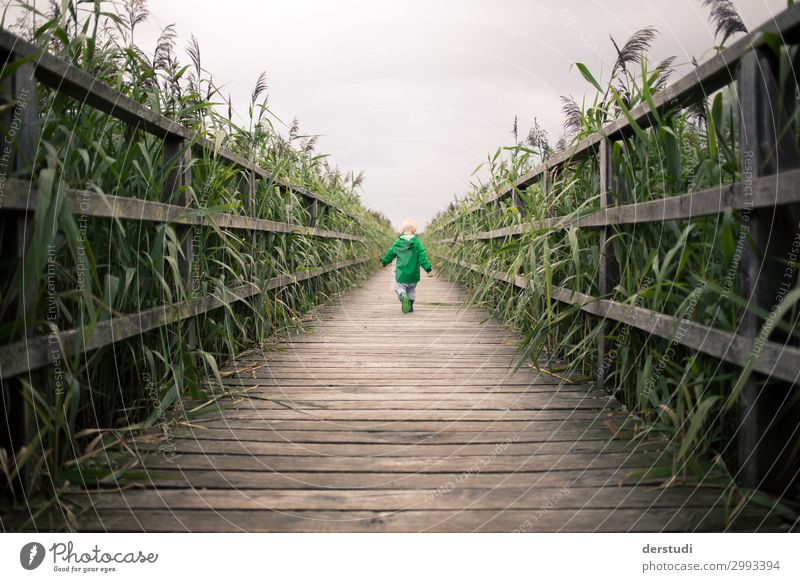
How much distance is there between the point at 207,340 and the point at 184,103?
1.18 metres

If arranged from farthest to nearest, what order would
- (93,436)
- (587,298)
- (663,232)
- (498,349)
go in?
(498,349) → (587,298) → (663,232) → (93,436)

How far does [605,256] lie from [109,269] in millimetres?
2017

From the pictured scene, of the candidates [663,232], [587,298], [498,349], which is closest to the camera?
[663,232]

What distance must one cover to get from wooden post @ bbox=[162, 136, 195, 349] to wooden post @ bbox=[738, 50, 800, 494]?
205 cm

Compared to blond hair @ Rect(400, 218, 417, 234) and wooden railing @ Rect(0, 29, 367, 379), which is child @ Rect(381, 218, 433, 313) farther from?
wooden railing @ Rect(0, 29, 367, 379)

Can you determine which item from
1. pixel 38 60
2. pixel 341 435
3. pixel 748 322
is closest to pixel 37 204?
pixel 38 60

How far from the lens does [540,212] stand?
3424 mm

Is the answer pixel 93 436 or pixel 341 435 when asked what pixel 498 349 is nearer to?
pixel 341 435

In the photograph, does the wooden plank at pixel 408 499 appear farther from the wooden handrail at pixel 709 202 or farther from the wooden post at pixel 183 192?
the wooden post at pixel 183 192

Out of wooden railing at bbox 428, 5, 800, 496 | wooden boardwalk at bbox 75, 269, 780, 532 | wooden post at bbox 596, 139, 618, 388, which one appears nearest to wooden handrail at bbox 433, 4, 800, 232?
wooden railing at bbox 428, 5, 800, 496

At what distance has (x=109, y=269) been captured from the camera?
6.21 ft

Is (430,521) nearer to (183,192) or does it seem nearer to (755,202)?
(755,202)

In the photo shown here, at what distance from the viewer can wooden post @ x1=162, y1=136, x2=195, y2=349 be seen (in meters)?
2.45

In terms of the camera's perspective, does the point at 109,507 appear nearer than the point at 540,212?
Yes
